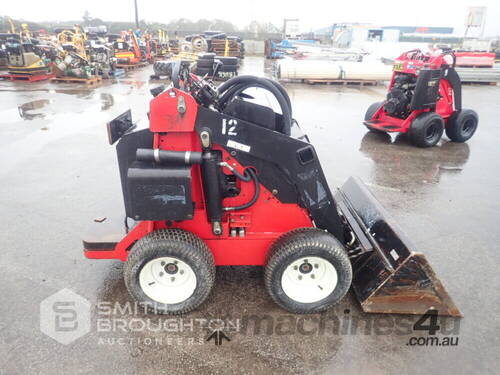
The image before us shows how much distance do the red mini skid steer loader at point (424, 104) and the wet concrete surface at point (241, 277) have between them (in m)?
0.39

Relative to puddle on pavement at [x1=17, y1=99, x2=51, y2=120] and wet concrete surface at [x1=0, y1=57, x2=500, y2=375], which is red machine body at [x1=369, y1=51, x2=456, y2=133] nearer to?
wet concrete surface at [x1=0, y1=57, x2=500, y2=375]

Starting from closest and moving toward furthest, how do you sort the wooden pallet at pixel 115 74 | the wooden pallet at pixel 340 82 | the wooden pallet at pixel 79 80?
1. the wooden pallet at pixel 79 80
2. the wooden pallet at pixel 340 82
3. the wooden pallet at pixel 115 74

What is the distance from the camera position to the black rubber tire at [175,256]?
2.53 m

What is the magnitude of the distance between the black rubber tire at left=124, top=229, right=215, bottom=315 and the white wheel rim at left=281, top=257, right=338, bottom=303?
1.94ft

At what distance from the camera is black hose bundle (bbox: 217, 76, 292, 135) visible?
2.64m

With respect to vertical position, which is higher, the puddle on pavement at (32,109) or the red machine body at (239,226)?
the red machine body at (239,226)

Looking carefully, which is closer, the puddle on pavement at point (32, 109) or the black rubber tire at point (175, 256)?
the black rubber tire at point (175, 256)

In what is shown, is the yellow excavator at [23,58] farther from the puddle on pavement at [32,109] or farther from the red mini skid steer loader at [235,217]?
the red mini skid steer loader at [235,217]

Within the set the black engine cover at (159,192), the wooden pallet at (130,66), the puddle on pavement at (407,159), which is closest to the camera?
the black engine cover at (159,192)

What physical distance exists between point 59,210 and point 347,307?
346cm

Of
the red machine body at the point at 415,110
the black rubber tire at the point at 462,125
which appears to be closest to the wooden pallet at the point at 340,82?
the red machine body at the point at 415,110

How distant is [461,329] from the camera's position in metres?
2.70

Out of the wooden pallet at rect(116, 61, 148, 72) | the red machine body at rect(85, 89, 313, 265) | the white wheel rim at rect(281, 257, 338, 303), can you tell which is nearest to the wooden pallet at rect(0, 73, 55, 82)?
the wooden pallet at rect(116, 61, 148, 72)

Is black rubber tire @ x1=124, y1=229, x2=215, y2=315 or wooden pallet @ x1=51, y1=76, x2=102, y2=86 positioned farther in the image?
wooden pallet @ x1=51, y1=76, x2=102, y2=86
